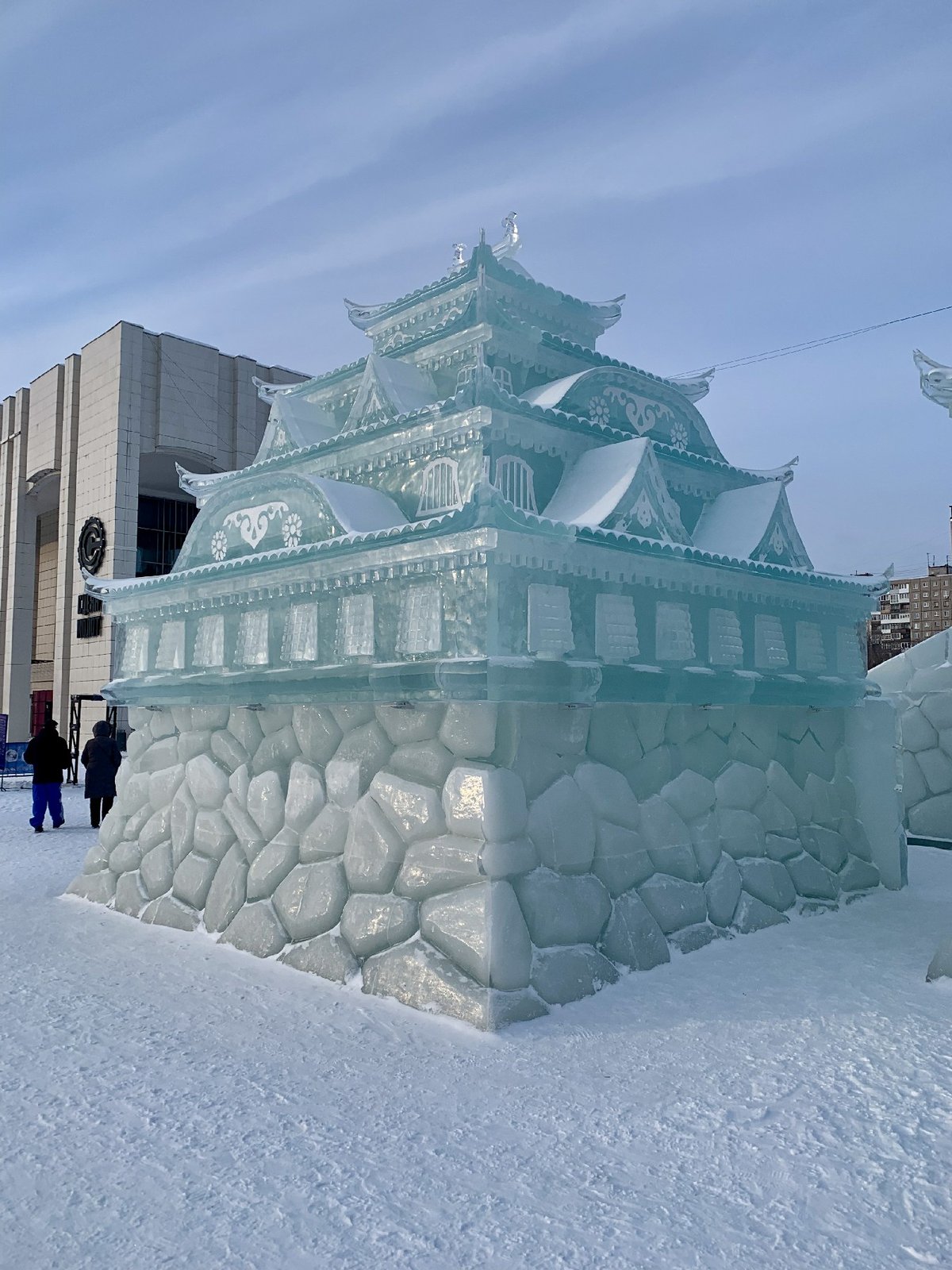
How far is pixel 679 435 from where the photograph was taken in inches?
303

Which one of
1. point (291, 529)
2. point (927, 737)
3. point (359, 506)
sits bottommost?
point (927, 737)

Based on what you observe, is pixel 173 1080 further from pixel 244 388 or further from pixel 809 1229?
pixel 244 388

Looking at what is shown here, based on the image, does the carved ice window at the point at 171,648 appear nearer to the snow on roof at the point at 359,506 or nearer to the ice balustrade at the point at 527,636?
the ice balustrade at the point at 527,636

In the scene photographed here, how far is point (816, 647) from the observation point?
7.52m

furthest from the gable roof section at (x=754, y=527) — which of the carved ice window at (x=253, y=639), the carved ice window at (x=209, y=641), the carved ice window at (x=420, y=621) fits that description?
the carved ice window at (x=209, y=641)

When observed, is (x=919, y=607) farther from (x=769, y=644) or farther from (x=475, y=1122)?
(x=475, y=1122)

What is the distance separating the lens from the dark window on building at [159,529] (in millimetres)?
23422

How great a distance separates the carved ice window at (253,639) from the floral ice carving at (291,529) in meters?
0.55

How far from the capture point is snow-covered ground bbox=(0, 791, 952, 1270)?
2.71 m

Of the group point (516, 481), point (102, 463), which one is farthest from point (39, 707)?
point (516, 481)

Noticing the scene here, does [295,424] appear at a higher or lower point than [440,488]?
higher

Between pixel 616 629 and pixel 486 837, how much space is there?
1.68 metres

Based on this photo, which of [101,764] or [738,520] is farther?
[101,764]

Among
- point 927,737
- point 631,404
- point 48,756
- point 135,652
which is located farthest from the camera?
point 48,756
